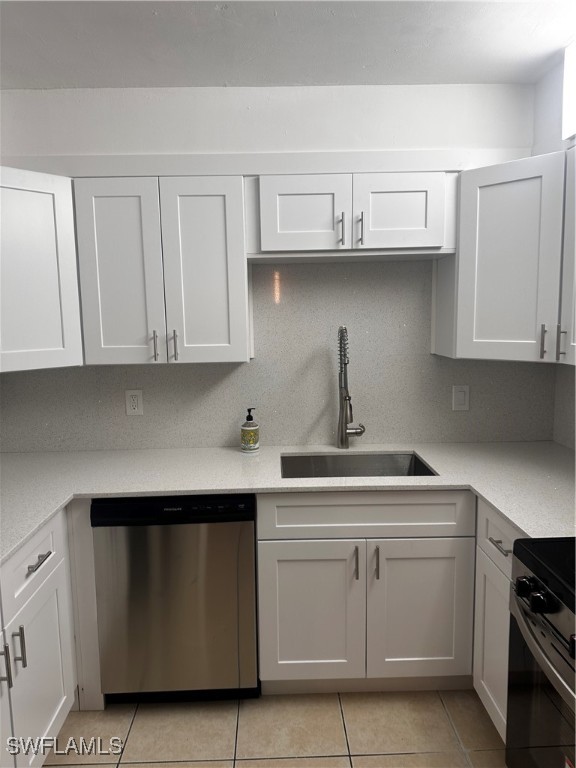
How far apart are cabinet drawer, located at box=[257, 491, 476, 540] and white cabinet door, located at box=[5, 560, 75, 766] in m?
0.75

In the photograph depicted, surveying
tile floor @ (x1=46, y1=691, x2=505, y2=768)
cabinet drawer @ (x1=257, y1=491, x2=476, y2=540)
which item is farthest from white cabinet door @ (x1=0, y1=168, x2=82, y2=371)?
tile floor @ (x1=46, y1=691, x2=505, y2=768)

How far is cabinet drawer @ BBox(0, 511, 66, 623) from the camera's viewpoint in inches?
54.1

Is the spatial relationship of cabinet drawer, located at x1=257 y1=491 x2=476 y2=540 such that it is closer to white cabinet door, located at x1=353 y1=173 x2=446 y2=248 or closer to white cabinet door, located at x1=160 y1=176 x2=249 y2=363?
white cabinet door, located at x1=160 y1=176 x2=249 y2=363

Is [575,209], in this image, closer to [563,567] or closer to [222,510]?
[563,567]

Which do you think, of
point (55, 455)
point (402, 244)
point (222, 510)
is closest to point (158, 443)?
point (55, 455)

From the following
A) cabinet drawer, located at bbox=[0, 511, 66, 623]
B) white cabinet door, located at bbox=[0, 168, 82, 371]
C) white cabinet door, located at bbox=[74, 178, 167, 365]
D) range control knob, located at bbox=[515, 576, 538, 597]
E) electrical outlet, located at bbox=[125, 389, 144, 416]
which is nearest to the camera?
range control knob, located at bbox=[515, 576, 538, 597]

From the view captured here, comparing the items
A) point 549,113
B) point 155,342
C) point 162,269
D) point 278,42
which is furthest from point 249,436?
point 549,113

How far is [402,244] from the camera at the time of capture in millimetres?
2039

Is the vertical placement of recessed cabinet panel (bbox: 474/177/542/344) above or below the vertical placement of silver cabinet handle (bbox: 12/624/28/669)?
above

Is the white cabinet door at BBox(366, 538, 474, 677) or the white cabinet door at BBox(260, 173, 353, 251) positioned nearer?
the white cabinet door at BBox(366, 538, 474, 677)

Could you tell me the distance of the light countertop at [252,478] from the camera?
61.9 inches

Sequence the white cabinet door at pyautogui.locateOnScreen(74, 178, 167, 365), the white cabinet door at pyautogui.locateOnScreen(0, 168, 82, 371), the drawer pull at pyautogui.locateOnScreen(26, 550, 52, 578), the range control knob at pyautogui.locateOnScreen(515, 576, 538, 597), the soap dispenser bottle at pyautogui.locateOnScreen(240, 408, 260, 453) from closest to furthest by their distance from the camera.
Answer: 1. the range control knob at pyautogui.locateOnScreen(515, 576, 538, 597)
2. the drawer pull at pyautogui.locateOnScreen(26, 550, 52, 578)
3. the white cabinet door at pyautogui.locateOnScreen(0, 168, 82, 371)
4. the white cabinet door at pyautogui.locateOnScreen(74, 178, 167, 365)
5. the soap dispenser bottle at pyautogui.locateOnScreen(240, 408, 260, 453)

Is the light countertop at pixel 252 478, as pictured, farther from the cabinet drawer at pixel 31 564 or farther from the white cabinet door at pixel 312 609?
the white cabinet door at pixel 312 609

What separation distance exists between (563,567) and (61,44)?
7.76 ft
